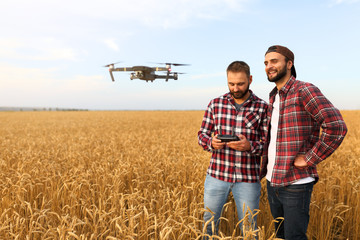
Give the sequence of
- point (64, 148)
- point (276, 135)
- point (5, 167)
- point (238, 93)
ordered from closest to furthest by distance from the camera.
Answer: point (276, 135)
point (238, 93)
point (5, 167)
point (64, 148)

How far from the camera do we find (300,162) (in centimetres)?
209

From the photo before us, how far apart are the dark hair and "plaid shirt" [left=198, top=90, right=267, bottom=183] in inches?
13.5

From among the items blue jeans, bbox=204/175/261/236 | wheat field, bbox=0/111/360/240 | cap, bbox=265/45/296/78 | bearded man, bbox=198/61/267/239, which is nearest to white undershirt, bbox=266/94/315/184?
bearded man, bbox=198/61/267/239

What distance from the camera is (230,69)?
7.79 ft

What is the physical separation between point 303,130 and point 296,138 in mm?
96

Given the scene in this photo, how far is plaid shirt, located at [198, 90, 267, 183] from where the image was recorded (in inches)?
97.4

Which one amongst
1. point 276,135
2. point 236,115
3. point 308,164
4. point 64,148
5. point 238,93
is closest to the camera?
point 308,164

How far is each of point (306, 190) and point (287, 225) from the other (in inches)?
14.8

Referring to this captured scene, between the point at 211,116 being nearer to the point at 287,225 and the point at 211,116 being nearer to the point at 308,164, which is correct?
the point at 308,164

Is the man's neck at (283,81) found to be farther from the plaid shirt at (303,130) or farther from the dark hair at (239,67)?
the dark hair at (239,67)

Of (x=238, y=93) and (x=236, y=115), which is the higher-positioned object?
(x=238, y=93)

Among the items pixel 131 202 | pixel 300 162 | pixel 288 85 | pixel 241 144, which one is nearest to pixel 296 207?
pixel 300 162

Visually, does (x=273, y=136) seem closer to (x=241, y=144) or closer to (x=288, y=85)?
(x=241, y=144)

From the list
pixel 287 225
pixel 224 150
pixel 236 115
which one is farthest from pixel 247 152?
pixel 287 225
